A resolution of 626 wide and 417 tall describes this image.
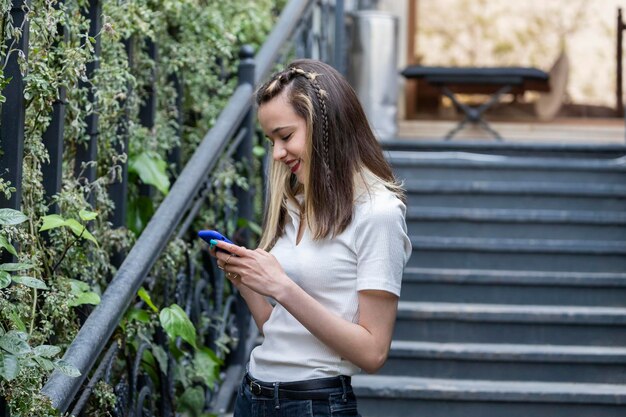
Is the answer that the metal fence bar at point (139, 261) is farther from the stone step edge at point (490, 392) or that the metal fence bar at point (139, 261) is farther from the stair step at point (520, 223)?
the stair step at point (520, 223)

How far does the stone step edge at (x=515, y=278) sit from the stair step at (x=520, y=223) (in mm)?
438

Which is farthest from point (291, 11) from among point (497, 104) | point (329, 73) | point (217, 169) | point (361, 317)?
point (497, 104)

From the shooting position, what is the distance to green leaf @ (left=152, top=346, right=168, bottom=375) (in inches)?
130

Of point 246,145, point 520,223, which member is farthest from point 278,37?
point 520,223

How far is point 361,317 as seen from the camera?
91.2 inches

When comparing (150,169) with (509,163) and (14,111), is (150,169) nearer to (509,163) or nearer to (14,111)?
(14,111)

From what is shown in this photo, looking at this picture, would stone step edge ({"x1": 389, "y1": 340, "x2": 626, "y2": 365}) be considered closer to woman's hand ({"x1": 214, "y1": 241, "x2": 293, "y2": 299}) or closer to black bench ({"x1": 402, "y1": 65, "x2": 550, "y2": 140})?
woman's hand ({"x1": 214, "y1": 241, "x2": 293, "y2": 299})

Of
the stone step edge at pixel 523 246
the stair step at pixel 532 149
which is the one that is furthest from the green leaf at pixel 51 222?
the stair step at pixel 532 149

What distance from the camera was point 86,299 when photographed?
2.81m

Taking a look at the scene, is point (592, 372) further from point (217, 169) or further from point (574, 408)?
point (217, 169)

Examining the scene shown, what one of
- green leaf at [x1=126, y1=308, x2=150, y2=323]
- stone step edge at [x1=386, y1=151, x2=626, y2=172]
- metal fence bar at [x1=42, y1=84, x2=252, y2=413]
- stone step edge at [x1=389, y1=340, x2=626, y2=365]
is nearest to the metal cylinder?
stone step edge at [x1=386, y1=151, x2=626, y2=172]

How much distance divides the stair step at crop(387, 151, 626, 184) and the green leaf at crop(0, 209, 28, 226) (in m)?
3.80

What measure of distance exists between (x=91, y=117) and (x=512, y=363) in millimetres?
2260

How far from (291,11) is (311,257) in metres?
2.85
